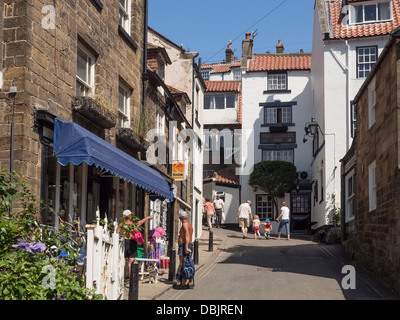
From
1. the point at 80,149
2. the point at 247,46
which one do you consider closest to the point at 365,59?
the point at 247,46

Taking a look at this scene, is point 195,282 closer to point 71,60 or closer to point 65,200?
point 65,200

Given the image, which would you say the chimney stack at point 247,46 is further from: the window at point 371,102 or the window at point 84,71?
the window at point 84,71

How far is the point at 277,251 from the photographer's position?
20.5 metres

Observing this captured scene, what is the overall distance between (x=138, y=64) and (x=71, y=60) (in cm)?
524

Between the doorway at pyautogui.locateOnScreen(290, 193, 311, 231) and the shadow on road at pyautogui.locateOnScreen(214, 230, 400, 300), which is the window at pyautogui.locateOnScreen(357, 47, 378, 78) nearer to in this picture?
the doorway at pyautogui.locateOnScreen(290, 193, 311, 231)

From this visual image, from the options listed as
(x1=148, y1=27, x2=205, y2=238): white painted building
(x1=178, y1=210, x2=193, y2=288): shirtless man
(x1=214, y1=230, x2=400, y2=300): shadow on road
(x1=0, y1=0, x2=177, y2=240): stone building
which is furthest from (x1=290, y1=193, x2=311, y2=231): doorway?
(x1=178, y1=210, x2=193, y2=288): shirtless man

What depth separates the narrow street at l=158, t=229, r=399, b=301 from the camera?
1152 cm

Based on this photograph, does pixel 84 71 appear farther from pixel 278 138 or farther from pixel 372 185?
pixel 278 138

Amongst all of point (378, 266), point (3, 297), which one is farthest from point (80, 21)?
point (378, 266)


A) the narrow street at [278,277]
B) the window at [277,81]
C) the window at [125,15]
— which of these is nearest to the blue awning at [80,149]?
the narrow street at [278,277]

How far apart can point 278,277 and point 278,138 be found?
80.8 ft

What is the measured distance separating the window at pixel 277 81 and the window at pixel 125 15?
2325cm

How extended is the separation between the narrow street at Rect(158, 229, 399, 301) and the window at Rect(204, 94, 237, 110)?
68.5 ft

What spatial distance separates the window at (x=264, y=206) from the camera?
123 ft
